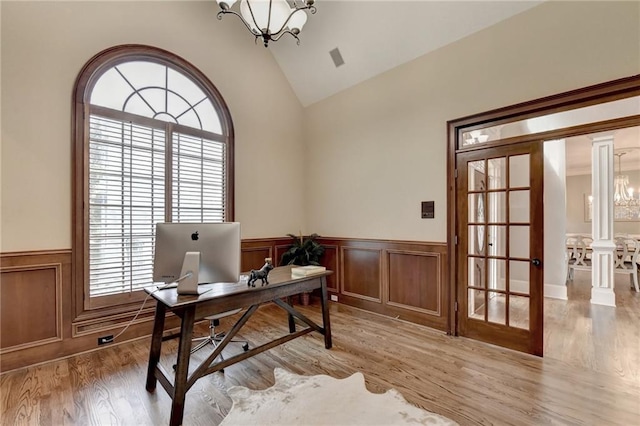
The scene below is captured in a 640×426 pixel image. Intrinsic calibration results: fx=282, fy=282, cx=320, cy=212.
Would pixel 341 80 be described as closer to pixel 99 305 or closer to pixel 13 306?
pixel 99 305

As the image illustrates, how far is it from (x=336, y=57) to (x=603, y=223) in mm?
4984

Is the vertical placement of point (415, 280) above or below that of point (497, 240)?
below

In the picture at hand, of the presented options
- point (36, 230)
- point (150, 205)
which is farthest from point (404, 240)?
point (36, 230)

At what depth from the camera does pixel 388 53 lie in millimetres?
3691

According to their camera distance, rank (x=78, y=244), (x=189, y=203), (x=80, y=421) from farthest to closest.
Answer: (x=189, y=203) < (x=78, y=244) < (x=80, y=421)

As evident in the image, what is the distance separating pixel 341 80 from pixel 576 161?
7557 mm

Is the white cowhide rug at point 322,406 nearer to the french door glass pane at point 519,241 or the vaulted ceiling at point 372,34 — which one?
the french door glass pane at point 519,241

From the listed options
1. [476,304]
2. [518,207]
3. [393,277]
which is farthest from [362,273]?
[518,207]

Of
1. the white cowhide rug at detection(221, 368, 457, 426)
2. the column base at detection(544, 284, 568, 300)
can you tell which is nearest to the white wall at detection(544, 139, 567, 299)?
the column base at detection(544, 284, 568, 300)

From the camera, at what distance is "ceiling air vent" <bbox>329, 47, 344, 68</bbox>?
3988 millimetres

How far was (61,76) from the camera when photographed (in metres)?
2.74

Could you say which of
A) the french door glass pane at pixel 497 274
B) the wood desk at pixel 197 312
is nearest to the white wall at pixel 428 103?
the french door glass pane at pixel 497 274

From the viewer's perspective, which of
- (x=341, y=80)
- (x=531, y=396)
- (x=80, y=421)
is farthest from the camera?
(x=341, y=80)

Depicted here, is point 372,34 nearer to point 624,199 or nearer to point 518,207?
point 518,207
